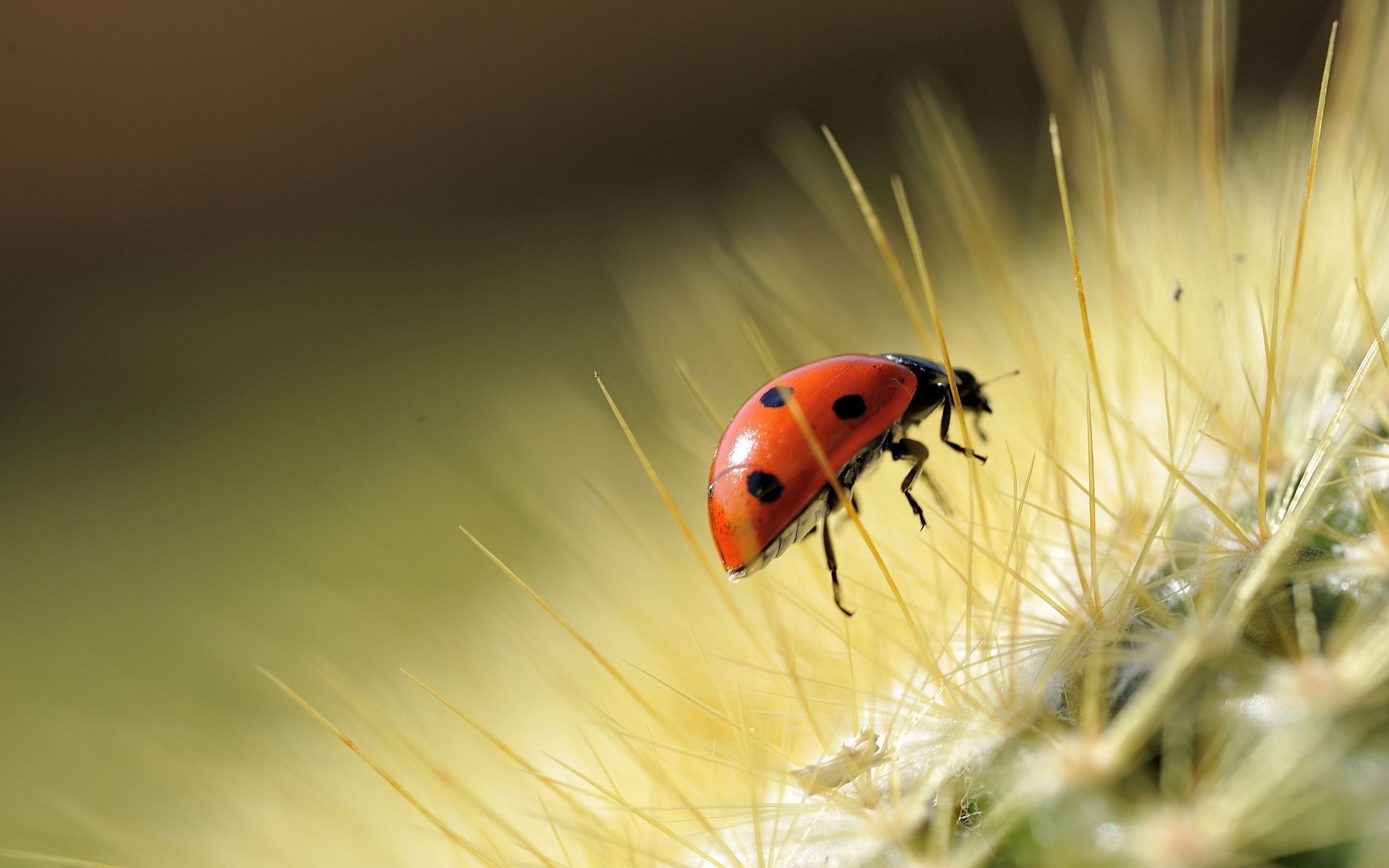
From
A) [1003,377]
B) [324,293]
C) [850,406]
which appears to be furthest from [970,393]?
[324,293]

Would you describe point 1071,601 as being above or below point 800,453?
below

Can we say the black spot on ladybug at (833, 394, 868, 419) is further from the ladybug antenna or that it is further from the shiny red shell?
the ladybug antenna

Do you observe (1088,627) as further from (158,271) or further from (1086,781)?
(158,271)

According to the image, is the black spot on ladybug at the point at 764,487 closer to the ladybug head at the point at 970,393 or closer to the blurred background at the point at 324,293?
the ladybug head at the point at 970,393

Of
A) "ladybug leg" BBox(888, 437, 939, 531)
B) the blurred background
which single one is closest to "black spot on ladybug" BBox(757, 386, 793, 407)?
"ladybug leg" BBox(888, 437, 939, 531)

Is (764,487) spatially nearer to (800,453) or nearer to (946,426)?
(800,453)

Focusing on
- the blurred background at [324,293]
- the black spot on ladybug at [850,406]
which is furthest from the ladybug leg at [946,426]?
the blurred background at [324,293]

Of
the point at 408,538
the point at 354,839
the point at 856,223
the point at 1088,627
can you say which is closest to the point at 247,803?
the point at 354,839
